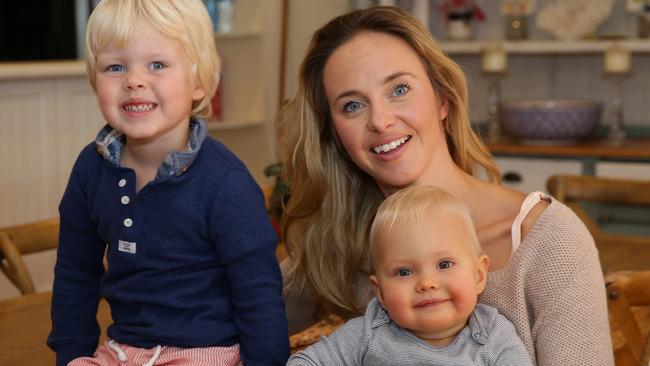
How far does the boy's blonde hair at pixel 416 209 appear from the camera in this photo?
5.23 feet

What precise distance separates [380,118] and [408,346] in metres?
0.40

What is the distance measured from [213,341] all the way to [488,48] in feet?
11.3

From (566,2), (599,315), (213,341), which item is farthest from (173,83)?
(566,2)

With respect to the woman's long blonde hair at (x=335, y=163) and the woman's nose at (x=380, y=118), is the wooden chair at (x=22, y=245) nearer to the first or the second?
the woman's long blonde hair at (x=335, y=163)

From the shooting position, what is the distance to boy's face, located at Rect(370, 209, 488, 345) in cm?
154

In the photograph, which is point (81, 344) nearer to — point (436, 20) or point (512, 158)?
point (512, 158)

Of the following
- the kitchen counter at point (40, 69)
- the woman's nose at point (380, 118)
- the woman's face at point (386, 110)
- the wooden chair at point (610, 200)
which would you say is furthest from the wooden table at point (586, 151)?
the woman's nose at point (380, 118)

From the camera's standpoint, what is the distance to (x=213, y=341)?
1.70 m

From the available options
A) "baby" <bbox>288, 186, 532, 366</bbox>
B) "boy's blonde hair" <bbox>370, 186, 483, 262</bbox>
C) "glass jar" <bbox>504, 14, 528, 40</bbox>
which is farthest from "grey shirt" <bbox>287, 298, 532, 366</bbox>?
"glass jar" <bbox>504, 14, 528, 40</bbox>

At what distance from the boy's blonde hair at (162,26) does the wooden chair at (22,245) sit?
0.84 metres

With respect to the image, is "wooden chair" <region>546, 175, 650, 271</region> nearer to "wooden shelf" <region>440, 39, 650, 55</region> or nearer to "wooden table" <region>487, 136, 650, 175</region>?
"wooden table" <region>487, 136, 650, 175</region>

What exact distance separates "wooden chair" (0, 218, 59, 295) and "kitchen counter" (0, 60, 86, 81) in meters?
1.92

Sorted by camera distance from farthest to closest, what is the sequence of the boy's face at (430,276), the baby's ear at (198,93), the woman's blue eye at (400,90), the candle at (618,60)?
the candle at (618,60), the woman's blue eye at (400,90), the baby's ear at (198,93), the boy's face at (430,276)

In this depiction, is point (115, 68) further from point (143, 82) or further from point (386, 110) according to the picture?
point (386, 110)
